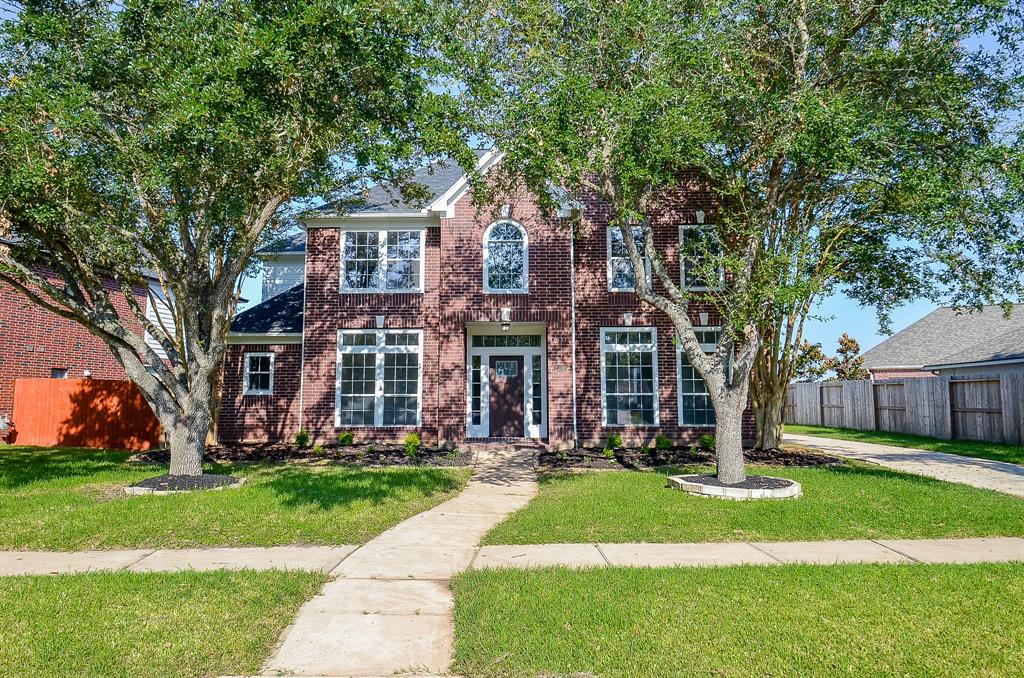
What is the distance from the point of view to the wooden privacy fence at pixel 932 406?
16172mm

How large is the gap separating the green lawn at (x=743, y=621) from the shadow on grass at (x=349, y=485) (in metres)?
3.85

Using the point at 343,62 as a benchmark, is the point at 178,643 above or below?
below

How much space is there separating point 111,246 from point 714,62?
9440 millimetres

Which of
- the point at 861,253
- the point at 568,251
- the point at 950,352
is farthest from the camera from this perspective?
the point at 950,352

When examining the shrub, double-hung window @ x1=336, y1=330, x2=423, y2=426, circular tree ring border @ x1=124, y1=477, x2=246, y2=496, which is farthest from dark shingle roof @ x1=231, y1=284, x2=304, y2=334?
circular tree ring border @ x1=124, y1=477, x2=246, y2=496

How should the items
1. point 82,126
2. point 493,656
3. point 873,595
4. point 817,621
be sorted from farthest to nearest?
point 82,126, point 873,595, point 817,621, point 493,656

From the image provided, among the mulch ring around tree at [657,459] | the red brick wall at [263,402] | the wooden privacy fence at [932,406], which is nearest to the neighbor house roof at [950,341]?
the wooden privacy fence at [932,406]

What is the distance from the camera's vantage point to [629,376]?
48.4 ft

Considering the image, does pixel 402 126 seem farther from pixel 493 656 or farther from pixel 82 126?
pixel 493 656

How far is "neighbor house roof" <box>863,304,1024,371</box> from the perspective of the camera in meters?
20.0

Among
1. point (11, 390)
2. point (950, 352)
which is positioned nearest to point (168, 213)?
point (11, 390)

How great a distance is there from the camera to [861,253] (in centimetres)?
1031

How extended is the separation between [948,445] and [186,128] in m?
18.7

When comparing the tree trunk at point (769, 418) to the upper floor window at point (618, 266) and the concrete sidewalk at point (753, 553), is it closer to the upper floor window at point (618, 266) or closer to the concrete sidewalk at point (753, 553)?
the upper floor window at point (618, 266)
